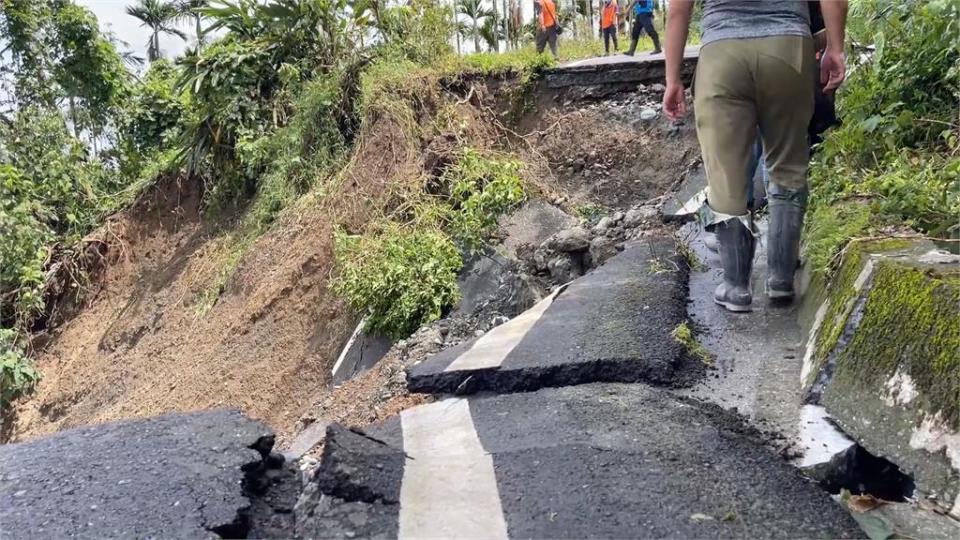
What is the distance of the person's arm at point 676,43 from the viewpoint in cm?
318

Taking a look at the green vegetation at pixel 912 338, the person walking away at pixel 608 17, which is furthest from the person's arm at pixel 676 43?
the person walking away at pixel 608 17

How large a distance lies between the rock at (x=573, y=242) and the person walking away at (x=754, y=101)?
6.43ft

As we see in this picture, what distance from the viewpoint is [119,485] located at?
7.51ft

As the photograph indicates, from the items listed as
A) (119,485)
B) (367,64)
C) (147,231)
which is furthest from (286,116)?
(119,485)

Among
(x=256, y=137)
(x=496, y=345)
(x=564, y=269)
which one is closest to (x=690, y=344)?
(x=496, y=345)

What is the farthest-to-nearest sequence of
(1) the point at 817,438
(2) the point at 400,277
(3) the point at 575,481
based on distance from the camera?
(2) the point at 400,277, (1) the point at 817,438, (3) the point at 575,481

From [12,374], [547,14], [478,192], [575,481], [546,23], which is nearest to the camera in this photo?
[575,481]

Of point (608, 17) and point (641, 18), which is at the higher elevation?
point (608, 17)

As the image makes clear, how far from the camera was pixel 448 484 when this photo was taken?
2.11m

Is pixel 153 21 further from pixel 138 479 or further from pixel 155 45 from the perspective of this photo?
pixel 138 479

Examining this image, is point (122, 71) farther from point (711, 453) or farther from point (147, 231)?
point (711, 453)

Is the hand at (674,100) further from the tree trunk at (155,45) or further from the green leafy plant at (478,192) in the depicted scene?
the tree trunk at (155,45)

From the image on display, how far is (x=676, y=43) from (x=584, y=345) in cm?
131

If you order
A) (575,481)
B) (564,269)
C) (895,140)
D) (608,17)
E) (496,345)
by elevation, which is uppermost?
(608,17)
